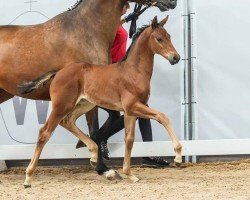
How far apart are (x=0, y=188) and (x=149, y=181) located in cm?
138

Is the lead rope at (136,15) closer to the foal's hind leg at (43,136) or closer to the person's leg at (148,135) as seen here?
the person's leg at (148,135)

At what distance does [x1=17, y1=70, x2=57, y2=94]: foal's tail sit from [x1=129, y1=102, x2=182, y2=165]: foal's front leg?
87 cm

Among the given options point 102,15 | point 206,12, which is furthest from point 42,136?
point 206,12

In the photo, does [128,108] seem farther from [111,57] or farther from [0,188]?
[0,188]

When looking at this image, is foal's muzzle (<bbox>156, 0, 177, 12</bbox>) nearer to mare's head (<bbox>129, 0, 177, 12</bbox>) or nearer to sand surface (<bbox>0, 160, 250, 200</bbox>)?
mare's head (<bbox>129, 0, 177, 12</bbox>)

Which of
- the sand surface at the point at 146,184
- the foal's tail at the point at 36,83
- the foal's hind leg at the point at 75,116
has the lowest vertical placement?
the sand surface at the point at 146,184

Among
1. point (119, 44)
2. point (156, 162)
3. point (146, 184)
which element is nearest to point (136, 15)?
point (119, 44)

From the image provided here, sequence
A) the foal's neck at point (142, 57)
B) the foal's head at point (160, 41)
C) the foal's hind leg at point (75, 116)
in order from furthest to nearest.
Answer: the foal's hind leg at point (75, 116) → the foal's neck at point (142, 57) → the foal's head at point (160, 41)

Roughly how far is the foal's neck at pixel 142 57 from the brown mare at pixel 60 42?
417 millimetres

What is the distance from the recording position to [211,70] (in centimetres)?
684

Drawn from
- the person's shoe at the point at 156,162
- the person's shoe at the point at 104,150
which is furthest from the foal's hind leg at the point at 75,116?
the person's shoe at the point at 156,162

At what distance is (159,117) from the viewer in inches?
215

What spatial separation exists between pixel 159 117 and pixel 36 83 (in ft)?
4.08

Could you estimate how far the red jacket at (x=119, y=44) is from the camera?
675cm
